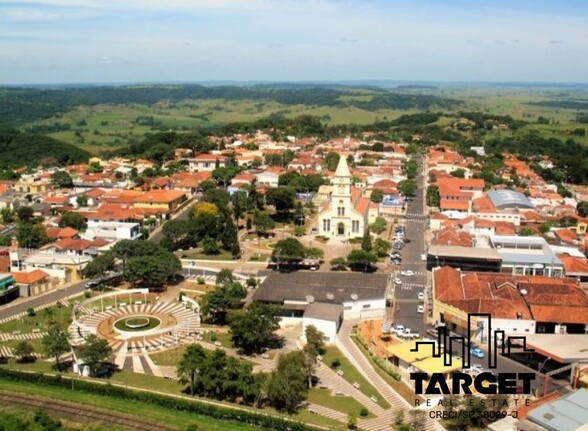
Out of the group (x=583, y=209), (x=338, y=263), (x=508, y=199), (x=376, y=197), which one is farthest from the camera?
(x=376, y=197)

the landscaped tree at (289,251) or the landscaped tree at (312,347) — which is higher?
the landscaped tree at (289,251)

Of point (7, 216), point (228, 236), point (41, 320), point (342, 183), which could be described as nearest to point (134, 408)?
point (41, 320)

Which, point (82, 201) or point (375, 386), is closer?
point (375, 386)

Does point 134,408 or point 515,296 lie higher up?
point 515,296

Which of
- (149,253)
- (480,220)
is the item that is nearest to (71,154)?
(149,253)

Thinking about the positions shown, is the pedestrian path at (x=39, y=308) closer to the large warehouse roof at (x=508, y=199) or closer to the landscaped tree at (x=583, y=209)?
the large warehouse roof at (x=508, y=199)

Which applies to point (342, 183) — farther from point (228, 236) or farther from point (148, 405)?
point (148, 405)

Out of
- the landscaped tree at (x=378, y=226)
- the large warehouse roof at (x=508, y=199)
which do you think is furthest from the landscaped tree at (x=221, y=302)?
the large warehouse roof at (x=508, y=199)
